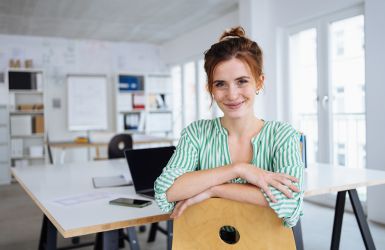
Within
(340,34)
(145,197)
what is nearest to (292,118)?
(340,34)

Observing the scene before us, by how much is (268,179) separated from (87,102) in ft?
21.4

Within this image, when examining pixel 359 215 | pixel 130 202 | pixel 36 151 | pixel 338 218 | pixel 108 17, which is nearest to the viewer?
pixel 130 202

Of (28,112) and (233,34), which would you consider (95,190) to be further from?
(28,112)

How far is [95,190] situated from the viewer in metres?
2.04

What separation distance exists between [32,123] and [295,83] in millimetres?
4587

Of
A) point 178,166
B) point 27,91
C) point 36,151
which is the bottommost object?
point 36,151

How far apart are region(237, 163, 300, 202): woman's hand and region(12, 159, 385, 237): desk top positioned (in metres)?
0.44

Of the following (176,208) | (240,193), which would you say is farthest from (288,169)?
(176,208)

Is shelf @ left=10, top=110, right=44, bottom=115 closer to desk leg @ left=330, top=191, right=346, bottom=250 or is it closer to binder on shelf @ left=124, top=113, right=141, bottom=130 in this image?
binder on shelf @ left=124, top=113, right=141, bottom=130

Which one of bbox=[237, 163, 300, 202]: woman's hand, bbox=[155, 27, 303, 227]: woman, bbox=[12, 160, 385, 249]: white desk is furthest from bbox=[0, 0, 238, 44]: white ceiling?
bbox=[237, 163, 300, 202]: woman's hand

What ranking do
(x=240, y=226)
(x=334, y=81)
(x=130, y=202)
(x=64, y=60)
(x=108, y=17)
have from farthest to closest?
(x=64, y=60) < (x=108, y=17) < (x=334, y=81) < (x=130, y=202) < (x=240, y=226)

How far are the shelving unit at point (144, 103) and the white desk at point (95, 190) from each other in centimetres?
426

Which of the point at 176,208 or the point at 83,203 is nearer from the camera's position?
the point at 176,208

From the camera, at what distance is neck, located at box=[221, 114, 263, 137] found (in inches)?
54.8
